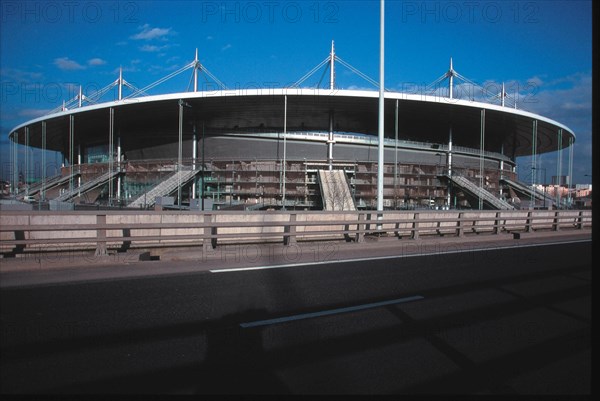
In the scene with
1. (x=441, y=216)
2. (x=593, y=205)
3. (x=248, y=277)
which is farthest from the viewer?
(x=441, y=216)

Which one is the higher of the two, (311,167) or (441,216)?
(311,167)

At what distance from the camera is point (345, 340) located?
5129 millimetres

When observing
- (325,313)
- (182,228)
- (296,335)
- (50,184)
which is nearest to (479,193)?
(182,228)

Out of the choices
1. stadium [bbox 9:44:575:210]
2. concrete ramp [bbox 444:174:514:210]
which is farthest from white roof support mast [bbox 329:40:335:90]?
concrete ramp [bbox 444:174:514:210]

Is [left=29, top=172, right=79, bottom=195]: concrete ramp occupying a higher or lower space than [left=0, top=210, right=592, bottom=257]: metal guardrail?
higher

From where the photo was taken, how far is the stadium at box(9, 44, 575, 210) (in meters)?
45.2

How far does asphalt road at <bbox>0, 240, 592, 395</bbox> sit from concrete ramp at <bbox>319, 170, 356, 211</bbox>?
3185 centimetres

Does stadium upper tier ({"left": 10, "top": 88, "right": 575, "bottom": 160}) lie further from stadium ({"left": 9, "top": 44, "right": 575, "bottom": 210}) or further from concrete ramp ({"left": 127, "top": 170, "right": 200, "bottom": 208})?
concrete ramp ({"left": 127, "top": 170, "right": 200, "bottom": 208})

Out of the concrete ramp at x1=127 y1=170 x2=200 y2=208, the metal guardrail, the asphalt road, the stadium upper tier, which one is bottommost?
the asphalt road

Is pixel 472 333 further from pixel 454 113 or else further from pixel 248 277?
pixel 454 113

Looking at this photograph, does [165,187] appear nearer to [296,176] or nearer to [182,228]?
[296,176]

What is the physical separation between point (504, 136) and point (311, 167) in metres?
33.8

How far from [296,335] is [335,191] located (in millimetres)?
37752

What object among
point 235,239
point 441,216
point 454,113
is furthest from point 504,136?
point 235,239
